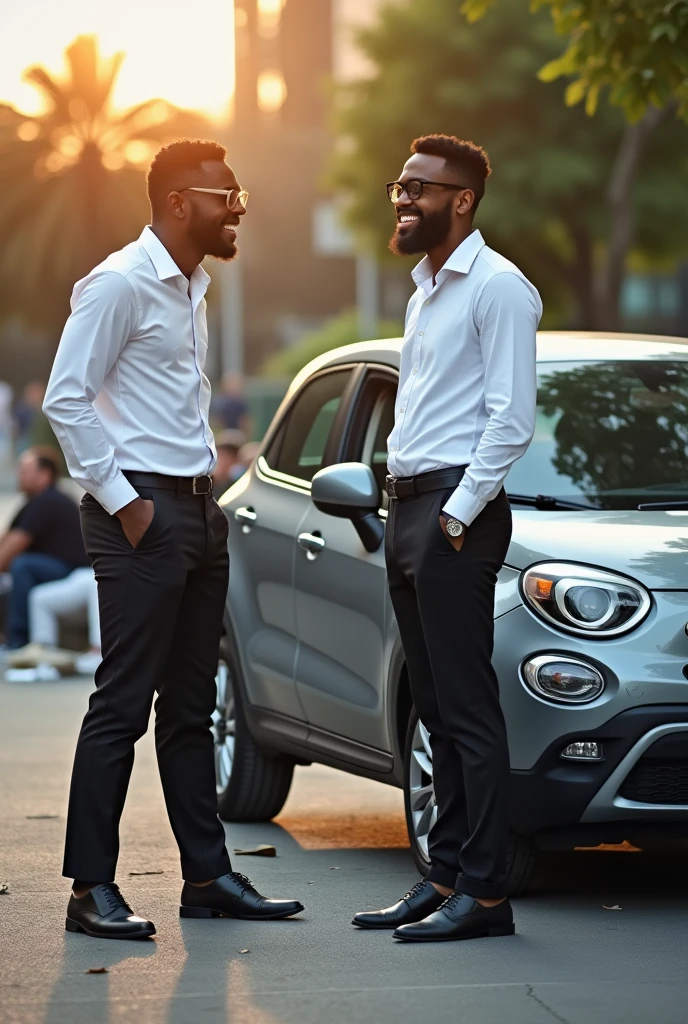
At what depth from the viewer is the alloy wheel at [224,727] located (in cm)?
730

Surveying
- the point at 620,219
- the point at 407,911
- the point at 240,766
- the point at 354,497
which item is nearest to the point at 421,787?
the point at 407,911

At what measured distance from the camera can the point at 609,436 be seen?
6246 millimetres

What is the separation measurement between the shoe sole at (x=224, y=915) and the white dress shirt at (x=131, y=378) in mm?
1191

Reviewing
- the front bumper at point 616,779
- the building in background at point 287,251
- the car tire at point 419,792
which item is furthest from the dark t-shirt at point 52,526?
the building in background at point 287,251

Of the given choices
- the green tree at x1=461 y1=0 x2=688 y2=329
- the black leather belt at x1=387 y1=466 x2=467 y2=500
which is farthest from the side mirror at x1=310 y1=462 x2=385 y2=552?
the green tree at x1=461 y1=0 x2=688 y2=329

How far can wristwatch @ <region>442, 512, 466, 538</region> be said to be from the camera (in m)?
4.91

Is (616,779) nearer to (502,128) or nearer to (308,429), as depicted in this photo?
(308,429)

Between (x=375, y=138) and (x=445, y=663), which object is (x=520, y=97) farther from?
(x=445, y=663)

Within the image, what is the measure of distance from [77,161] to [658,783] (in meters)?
36.2

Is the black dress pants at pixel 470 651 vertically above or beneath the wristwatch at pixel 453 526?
beneath

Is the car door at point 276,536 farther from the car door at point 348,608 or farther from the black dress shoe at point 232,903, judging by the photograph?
the black dress shoe at point 232,903

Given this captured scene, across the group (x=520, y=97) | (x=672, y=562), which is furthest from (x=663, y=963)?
(x=520, y=97)

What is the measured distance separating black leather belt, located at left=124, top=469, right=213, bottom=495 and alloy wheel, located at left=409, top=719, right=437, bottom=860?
1.07m

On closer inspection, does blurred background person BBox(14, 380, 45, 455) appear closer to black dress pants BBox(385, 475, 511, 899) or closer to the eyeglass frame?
the eyeglass frame
